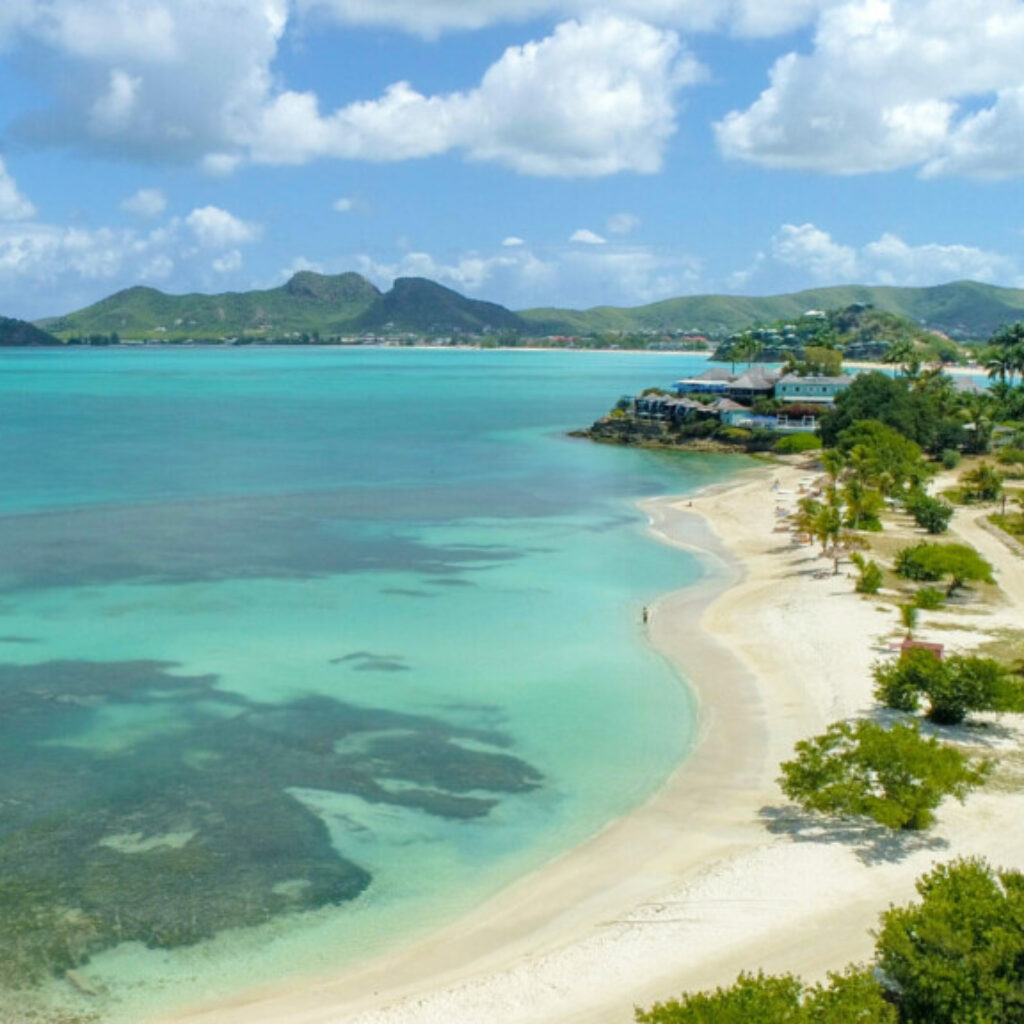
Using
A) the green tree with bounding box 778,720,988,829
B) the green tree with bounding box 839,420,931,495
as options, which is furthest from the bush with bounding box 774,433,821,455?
the green tree with bounding box 778,720,988,829

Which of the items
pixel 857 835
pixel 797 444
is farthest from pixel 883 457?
pixel 857 835

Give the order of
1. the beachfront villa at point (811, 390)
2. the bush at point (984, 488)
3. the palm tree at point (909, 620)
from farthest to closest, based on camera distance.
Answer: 1. the beachfront villa at point (811, 390)
2. the bush at point (984, 488)
3. the palm tree at point (909, 620)

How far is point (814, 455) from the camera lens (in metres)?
91.1

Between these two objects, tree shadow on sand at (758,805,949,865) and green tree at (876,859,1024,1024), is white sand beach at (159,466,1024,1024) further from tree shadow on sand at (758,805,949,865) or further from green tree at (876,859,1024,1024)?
green tree at (876,859,1024,1024)

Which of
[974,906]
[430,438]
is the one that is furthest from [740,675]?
[430,438]

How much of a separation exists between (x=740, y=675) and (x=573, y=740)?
7.18 m

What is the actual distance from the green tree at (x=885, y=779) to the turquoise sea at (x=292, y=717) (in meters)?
4.18

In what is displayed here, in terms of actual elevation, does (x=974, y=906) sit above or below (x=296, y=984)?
above

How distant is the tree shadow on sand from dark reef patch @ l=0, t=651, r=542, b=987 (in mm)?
5970

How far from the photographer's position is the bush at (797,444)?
9369cm

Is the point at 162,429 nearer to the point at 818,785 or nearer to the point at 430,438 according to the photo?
the point at 430,438

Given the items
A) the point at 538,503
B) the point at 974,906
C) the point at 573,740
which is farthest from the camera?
the point at 538,503

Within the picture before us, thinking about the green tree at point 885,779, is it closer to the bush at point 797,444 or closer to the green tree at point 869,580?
the green tree at point 869,580

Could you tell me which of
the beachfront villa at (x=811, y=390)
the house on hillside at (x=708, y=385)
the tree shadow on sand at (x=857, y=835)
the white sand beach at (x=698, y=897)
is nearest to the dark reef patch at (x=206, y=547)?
the white sand beach at (x=698, y=897)
